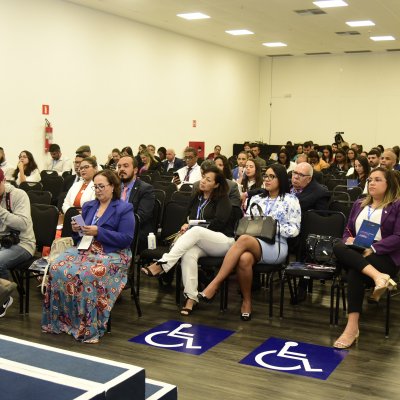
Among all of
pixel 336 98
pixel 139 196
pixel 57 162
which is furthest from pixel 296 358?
pixel 336 98

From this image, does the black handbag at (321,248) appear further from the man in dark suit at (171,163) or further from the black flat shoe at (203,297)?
the man in dark suit at (171,163)

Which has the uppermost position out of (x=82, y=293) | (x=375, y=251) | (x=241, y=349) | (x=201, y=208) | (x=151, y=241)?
(x=201, y=208)


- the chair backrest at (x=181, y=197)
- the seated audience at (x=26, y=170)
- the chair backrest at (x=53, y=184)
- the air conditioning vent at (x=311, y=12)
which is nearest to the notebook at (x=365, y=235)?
the chair backrest at (x=181, y=197)

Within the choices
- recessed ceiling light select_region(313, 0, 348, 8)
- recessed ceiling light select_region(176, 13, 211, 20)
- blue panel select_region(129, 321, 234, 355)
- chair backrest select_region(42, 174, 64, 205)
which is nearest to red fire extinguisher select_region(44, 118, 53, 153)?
chair backrest select_region(42, 174, 64, 205)

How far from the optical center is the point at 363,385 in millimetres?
3824

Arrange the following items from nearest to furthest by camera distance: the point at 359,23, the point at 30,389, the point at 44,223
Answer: the point at 30,389 → the point at 44,223 → the point at 359,23

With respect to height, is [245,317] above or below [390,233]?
below

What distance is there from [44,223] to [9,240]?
0.62m

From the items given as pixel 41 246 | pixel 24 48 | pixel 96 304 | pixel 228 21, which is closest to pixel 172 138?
pixel 228 21

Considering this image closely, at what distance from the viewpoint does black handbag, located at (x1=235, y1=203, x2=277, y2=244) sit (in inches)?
209

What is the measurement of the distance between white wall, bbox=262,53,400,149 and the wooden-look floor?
1503cm

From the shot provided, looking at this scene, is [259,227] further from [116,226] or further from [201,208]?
[116,226]

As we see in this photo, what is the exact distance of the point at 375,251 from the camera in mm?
4781

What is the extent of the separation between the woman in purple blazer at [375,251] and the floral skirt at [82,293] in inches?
69.8
